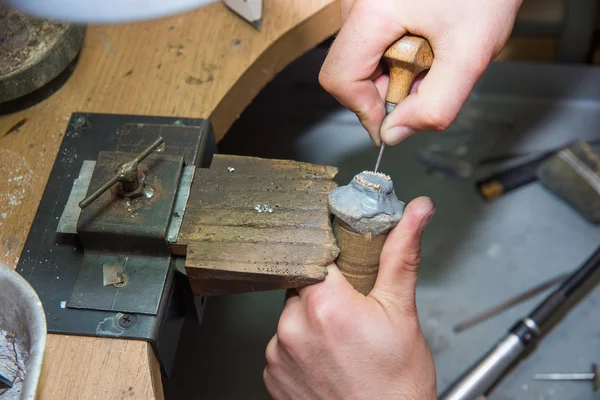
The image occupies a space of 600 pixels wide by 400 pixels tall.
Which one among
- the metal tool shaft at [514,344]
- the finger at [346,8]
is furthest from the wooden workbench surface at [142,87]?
the metal tool shaft at [514,344]

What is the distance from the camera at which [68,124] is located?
82 cm

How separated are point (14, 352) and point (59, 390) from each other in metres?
0.07

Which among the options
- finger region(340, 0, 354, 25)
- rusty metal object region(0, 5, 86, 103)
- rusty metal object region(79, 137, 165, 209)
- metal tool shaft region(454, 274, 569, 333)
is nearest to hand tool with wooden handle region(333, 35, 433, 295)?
finger region(340, 0, 354, 25)

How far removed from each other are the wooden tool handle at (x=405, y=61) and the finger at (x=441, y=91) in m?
0.01

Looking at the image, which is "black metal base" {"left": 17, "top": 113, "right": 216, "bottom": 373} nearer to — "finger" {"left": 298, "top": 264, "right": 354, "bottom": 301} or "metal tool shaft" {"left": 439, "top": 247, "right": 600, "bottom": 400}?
"finger" {"left": 298, "top": 264, "right": 354, "bottom": 301}

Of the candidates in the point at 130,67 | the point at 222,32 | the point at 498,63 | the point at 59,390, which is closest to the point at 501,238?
the point at 498,63

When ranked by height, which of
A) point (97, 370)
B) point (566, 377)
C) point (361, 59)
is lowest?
point (566, 377)

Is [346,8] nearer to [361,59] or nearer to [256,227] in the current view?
[361,59]

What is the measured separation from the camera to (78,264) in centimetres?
69

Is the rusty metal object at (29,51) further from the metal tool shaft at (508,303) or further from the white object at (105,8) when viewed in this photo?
the metal tool shaft at (508,303)

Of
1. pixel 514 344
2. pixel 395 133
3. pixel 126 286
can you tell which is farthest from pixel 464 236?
pixel 126 286

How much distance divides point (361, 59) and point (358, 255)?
10.0 inches

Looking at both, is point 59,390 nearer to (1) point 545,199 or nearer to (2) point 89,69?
(2) point 89,69

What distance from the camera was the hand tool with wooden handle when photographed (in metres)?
0.67
